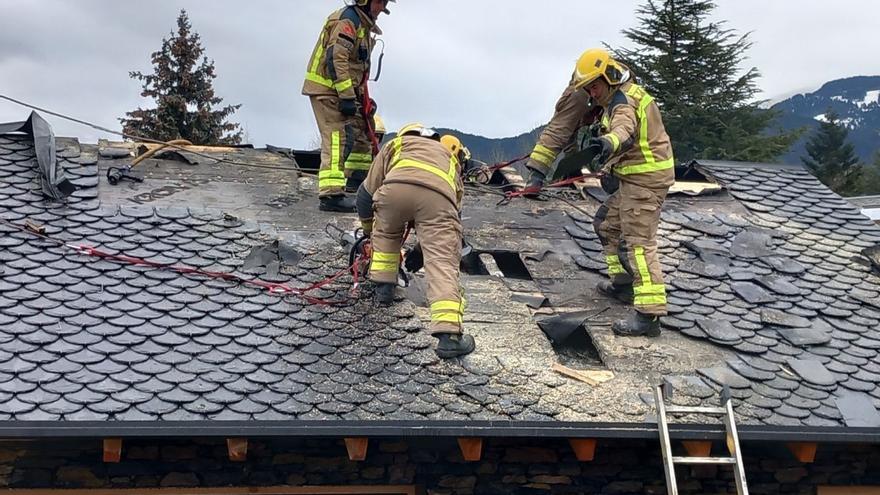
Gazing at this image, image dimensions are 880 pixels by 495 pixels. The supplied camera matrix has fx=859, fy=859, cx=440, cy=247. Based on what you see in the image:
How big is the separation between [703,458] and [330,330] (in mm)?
2405

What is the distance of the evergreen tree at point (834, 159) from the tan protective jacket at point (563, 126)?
31.6 meters

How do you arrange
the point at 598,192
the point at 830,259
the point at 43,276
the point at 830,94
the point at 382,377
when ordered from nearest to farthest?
the point at 382,377, the point at 43,276, the point at 830,259, the point at 598,192, the point at 830,94

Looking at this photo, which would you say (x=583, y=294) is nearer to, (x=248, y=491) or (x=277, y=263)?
(x=277, y=263)

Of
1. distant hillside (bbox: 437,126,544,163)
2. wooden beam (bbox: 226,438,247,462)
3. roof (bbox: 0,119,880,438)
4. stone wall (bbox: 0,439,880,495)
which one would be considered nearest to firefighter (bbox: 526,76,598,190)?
roof (bbox: 0,119,880,438)

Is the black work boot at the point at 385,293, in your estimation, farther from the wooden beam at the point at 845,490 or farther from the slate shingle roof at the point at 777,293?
the wooden beam at the point at 845,490

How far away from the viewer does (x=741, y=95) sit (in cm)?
2541

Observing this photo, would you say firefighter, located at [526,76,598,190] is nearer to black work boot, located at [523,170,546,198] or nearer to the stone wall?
black work boot, located at [523,170,546,198]

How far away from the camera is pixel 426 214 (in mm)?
5523

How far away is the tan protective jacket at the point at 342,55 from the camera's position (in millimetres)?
7141

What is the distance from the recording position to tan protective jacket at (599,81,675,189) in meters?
6.04

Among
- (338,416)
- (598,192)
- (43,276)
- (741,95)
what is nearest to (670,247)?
(598,192)

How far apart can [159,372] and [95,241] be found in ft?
5.98

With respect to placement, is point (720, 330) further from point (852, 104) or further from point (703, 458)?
point (852, 104)

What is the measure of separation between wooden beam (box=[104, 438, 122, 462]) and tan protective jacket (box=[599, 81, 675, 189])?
368cm
